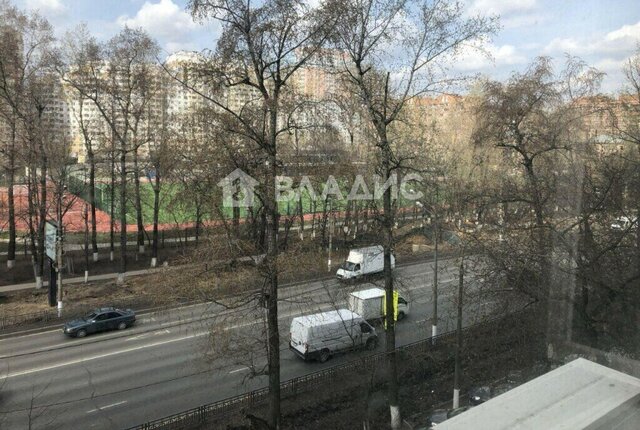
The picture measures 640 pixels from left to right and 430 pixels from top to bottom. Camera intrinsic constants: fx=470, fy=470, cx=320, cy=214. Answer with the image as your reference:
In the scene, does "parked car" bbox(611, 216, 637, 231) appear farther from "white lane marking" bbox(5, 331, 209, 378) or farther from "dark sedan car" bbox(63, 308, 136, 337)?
"dark sedan car" bbox(63, 308, 136, 337)

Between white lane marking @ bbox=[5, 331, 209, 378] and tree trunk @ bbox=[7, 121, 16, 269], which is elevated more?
tree trunk @ bbox=[7, 121, 16, 269]

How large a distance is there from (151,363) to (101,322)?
2.46m

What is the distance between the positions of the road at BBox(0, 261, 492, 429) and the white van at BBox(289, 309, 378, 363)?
0.67 feet

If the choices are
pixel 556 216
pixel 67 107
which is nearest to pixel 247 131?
pixel 556 216

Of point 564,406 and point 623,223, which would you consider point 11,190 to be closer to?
point 623,223

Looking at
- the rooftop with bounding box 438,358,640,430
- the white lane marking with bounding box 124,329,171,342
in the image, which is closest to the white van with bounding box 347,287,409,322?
the white lane marking with bounding box 124,329,171,342

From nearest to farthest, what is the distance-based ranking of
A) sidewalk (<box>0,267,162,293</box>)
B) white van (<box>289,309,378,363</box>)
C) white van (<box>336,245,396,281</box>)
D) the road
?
the road
white van (<box>336,245,396,281</box>)
white van (<box>289,309,378,363</box>)
sidewalk (<box>0,267,162,293</box>)

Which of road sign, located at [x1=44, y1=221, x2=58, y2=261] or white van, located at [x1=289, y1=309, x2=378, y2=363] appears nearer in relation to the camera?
white van, located at [x1=289, y1=309, x2=378, y2=363]

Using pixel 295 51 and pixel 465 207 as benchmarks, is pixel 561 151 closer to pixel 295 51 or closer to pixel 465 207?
pixel 465 207

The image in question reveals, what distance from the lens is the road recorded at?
561 cm

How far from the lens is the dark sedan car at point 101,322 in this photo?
373 inches

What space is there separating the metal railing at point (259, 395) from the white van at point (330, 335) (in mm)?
840

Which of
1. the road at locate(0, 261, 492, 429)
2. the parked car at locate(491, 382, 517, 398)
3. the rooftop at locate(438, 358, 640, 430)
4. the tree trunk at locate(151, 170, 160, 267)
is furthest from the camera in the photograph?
the tree trunk at locate(151, 170, 160, 267)

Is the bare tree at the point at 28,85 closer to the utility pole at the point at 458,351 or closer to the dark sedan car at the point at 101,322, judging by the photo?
the dark sedan car at the point at 101,322
